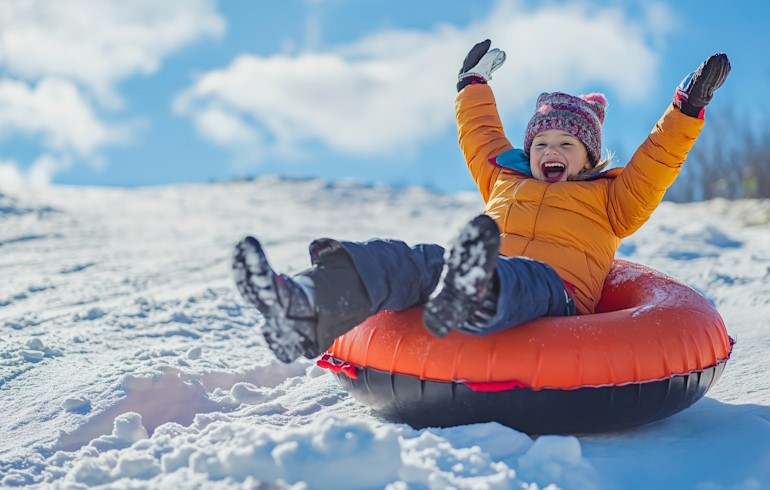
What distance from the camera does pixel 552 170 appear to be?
9.90 ft

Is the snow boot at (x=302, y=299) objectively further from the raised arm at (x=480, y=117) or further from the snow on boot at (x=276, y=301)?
the raised arm at (x=480, y=117)

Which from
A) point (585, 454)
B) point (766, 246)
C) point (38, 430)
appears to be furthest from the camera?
point (766, 246)

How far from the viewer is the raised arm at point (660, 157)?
275 cm

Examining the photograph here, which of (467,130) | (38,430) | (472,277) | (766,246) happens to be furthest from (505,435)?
(766,246)

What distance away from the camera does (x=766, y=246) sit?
702 centimetres

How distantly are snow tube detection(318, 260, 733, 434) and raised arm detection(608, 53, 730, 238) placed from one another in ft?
1.85

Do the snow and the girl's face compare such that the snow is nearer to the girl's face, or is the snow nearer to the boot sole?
the boot sole

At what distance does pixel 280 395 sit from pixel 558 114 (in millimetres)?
1568

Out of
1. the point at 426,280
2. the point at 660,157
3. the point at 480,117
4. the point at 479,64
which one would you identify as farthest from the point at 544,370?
the point at 479,64

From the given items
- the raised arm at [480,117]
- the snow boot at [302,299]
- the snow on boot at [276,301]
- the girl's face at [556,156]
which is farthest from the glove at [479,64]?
the snow on boot at [276,301]

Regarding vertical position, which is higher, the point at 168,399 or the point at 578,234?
the point at 578,234

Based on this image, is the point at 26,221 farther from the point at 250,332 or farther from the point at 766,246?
the point at 766,246

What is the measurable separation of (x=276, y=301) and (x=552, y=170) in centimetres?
150

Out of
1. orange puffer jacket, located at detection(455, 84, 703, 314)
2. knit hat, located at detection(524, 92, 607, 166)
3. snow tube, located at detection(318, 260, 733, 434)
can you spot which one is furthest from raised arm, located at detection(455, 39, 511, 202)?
snow tube, located at detection(318, 260, 733, 434)
